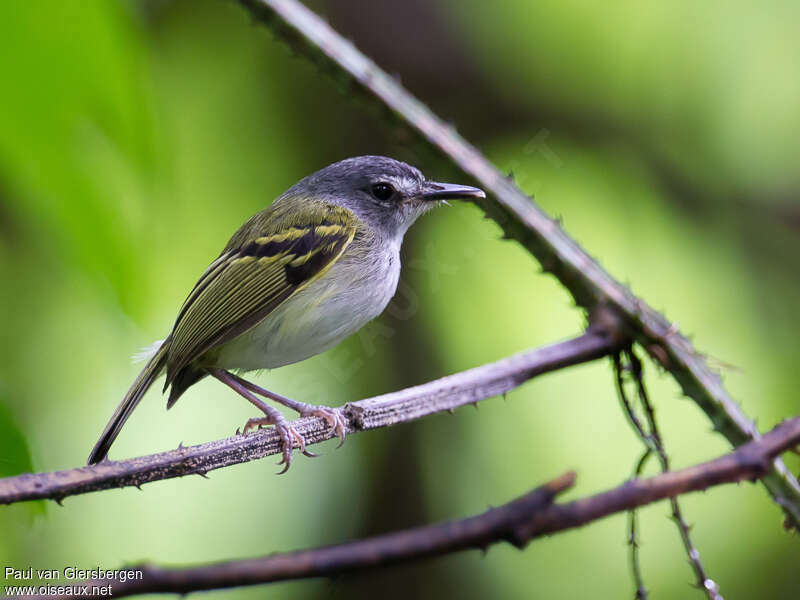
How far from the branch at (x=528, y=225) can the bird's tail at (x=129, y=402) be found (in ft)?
2.76

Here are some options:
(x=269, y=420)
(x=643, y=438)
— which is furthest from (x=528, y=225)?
(x=269, y=420)

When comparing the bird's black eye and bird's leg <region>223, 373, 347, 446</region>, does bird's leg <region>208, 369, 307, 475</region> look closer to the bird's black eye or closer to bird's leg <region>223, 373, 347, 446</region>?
bird's leg <region>223, 373, 347, 446</region>

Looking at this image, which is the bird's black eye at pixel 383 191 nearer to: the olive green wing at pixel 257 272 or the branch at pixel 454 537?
the olive green wing at pixel 257 272

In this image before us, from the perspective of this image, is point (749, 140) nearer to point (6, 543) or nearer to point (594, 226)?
point (594, 226)

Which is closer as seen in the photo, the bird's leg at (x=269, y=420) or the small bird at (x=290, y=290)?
the bird's leg at (x=269, y=420)

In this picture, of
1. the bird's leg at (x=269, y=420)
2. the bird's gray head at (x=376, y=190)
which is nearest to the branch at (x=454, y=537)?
the bird's leg at (x=269, y=420)

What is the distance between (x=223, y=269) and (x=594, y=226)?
2.34 metres

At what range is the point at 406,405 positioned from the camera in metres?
1.62

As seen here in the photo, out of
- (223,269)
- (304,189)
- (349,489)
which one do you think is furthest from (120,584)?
(349,489)

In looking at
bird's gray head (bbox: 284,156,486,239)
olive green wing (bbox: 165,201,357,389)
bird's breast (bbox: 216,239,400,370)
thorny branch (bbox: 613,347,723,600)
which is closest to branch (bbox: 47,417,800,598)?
thorny branch (bbox: 613,347,723,600)

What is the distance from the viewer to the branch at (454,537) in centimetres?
62

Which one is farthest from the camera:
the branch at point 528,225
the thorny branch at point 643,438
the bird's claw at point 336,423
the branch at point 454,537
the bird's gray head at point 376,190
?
the bird's gray head at point 376,190

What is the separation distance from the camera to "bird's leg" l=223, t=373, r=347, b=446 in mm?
1939

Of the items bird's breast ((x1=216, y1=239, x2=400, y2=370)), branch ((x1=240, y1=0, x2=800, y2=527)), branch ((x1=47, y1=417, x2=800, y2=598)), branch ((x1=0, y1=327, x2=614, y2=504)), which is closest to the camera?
branch ((x1=47, y1=417, x2=800, y2=598))
